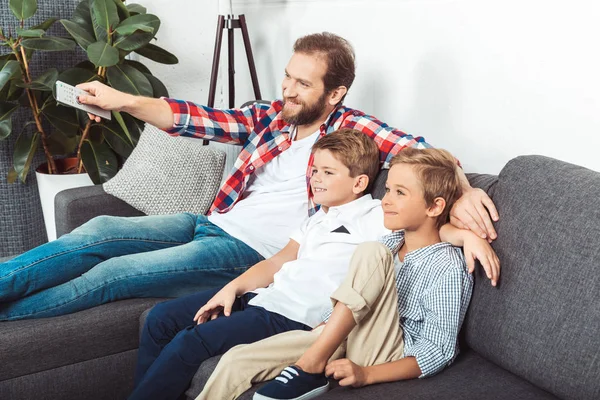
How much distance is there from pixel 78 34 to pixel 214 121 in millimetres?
1154

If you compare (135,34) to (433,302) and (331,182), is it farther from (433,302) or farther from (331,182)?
(433,302)

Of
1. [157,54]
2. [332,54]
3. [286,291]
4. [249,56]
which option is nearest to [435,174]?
[286,291]

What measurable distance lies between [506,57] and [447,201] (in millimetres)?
647

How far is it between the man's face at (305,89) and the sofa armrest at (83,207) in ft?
2.86

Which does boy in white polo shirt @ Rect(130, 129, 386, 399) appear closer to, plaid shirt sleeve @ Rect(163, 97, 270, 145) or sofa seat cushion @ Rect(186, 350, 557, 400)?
sofa seat cushion @ Rect(186, 350, 557, 400)

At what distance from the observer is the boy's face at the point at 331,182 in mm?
2059

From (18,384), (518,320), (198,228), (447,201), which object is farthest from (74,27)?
(518,320)

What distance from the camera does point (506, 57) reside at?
220cm

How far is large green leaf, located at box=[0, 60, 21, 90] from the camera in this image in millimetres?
3156

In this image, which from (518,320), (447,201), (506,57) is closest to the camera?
(518,320)

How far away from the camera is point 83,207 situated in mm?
2756

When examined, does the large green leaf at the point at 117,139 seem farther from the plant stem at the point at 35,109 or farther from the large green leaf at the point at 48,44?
the large green leaf at the point at 48,44

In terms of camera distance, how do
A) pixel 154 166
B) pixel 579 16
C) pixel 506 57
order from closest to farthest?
pixel 579 16
pixel 506 57
pixel 154 166

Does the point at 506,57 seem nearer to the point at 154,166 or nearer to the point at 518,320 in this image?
the point at 518,320
